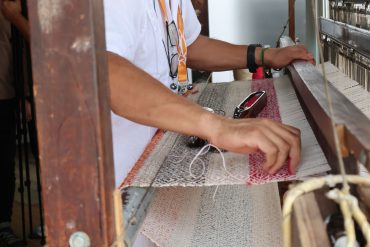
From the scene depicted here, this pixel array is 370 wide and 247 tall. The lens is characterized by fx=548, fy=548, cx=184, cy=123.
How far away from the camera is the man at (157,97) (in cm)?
89

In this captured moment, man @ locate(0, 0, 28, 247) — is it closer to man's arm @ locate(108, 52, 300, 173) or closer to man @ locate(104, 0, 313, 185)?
man @ locate(104, 0, 313, 185)

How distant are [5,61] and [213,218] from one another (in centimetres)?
152

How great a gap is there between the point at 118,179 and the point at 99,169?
0.70 meters

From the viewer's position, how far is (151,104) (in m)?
0.99

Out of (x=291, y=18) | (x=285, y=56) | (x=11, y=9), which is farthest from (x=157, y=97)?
(x=291, y=18)

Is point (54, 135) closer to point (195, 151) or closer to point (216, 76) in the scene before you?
point (195, 151)

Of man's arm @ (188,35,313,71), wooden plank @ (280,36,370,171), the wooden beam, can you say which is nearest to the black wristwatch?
man's arm @ (188,35,313,71)

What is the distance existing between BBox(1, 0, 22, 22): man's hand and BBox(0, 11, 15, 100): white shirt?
0.40ft

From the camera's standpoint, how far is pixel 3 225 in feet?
9.07

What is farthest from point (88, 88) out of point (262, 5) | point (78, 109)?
point (262, 5)

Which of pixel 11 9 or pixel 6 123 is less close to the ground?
pixel 11 9

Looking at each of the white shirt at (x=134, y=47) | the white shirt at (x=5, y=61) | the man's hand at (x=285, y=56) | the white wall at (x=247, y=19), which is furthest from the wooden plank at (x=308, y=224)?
the white wall at (x=247, y=19)

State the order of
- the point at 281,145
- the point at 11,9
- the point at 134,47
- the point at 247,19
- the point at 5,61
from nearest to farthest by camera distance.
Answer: the point at 281,145
the point at 134,47
the point at 11,9
the point at 5,61
the point at 247,19

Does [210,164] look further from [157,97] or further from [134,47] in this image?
[134,47]
